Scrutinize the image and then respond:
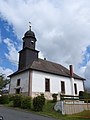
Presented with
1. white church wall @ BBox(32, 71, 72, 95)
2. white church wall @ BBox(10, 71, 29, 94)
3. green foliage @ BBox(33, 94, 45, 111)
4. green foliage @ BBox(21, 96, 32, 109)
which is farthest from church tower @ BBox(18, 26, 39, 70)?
green foliage @ BBox(33, 94, 45, 111)

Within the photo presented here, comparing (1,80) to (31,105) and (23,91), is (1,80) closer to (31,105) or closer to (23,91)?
(23,91)

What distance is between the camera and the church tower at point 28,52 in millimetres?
29594

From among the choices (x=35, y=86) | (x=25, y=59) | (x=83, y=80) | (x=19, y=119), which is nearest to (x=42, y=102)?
(x=19, y=119)

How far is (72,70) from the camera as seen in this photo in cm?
3272

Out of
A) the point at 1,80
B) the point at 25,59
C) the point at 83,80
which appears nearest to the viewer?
the point at 25,59

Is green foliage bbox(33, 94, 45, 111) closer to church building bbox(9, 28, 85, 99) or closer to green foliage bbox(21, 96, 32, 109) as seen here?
green foliage bbox(21, 96, 32, 109)

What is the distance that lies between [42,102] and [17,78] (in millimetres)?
14189

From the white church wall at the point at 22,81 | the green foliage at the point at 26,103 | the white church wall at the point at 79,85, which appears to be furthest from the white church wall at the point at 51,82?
the green foliage at the point at 26,103

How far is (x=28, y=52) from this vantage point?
30.3 m

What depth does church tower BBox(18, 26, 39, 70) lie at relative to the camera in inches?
1165

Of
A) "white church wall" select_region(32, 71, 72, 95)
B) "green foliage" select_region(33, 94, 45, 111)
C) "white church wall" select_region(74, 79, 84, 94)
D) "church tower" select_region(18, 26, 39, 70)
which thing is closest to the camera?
"green foliage" select_region(33, 94, 45, 111)

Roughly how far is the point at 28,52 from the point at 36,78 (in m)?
5.72

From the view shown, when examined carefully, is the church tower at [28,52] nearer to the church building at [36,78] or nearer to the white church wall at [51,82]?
the church building at [36,78]

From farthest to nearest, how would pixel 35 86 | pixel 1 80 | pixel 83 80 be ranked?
pixel 1 80 → pixel 83 80 → pixel 35 86
